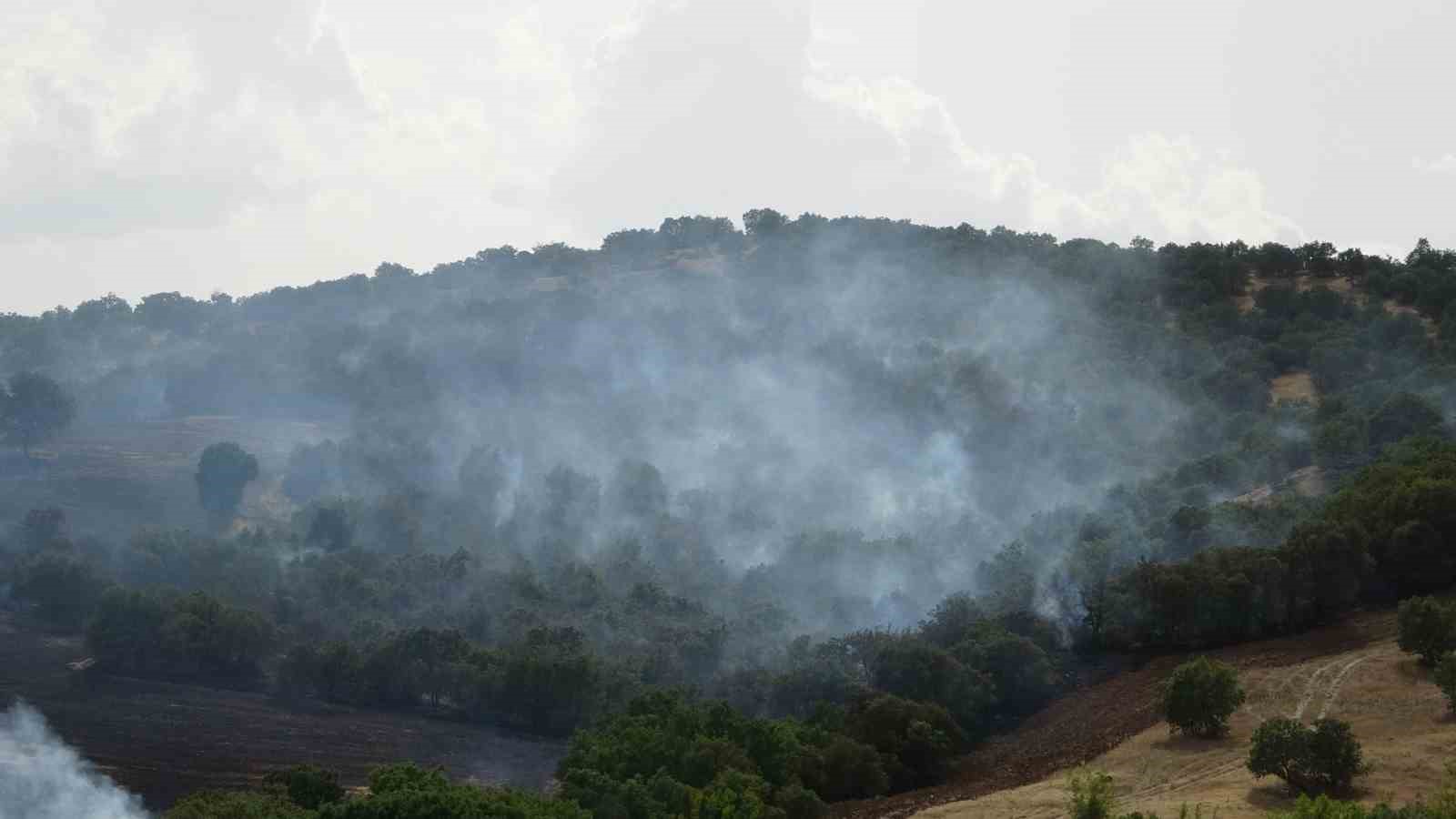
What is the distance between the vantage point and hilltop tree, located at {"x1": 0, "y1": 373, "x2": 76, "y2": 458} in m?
120

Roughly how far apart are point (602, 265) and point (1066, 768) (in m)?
122

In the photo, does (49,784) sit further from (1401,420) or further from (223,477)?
(1401,420)

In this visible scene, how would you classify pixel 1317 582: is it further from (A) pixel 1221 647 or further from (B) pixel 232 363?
(B) pixel 232 363

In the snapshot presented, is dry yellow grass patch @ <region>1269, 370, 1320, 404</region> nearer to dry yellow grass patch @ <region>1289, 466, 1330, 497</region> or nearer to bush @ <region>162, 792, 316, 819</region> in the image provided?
dry yellow grass patch @ <region>1289, 466, 1330, 497</region>

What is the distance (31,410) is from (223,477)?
928 inches

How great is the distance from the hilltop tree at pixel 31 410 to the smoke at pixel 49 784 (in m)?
62.2

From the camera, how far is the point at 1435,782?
126 feet

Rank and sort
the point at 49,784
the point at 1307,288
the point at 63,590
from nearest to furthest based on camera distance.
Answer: the point at 49,784
the point at 63,590
the point at 1307,288

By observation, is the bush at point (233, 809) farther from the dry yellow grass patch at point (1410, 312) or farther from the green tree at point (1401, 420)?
the dry yellow grass patch at point (1410, 312)

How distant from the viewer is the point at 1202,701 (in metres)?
44.8

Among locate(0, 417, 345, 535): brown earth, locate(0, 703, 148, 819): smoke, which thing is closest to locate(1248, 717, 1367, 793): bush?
locate(0, 703, 148, 819): smoke

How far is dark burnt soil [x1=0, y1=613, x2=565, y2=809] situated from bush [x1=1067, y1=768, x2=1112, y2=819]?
26.3m

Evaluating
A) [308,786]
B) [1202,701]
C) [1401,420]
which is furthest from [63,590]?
[1401,420]

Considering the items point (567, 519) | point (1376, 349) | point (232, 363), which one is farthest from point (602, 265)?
point (1376, 349)
